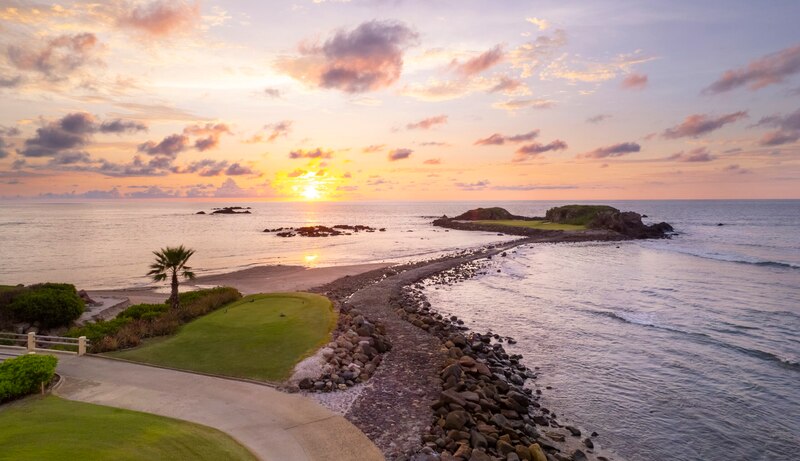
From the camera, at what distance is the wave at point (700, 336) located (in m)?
23.8

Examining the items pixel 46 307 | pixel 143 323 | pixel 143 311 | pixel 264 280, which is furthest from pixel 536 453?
pixel 264 280

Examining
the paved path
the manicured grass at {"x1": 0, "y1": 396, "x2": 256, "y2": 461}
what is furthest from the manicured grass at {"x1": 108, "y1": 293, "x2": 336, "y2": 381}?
the manicured grass at {"x1": 0, "y1": 396, "x2": 256, "y2": 461}

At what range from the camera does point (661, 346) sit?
26922 mm

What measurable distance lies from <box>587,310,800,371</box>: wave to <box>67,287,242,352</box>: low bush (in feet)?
96.0

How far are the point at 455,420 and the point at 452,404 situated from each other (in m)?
1.19

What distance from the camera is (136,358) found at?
1989cm

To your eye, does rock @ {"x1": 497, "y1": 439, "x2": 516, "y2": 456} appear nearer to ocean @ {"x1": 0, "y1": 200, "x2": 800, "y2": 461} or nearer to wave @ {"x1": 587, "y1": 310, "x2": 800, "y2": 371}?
ocean @ {"x1": 0, "y1": 200, "x2": 800, "y2": 461}

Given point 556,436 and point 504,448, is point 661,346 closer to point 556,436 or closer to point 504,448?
point 556,436

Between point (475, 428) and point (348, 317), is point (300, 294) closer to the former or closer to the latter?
point (348, 317)

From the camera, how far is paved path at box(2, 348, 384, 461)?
12.8 meters

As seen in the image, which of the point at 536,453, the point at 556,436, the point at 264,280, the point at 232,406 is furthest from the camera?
the point at 264,280

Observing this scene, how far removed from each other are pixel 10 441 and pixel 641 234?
105857 millimetres

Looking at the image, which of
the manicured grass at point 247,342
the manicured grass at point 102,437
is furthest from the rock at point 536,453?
the manicured grass at point 247,342

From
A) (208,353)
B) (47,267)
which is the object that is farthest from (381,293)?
(47,267)
